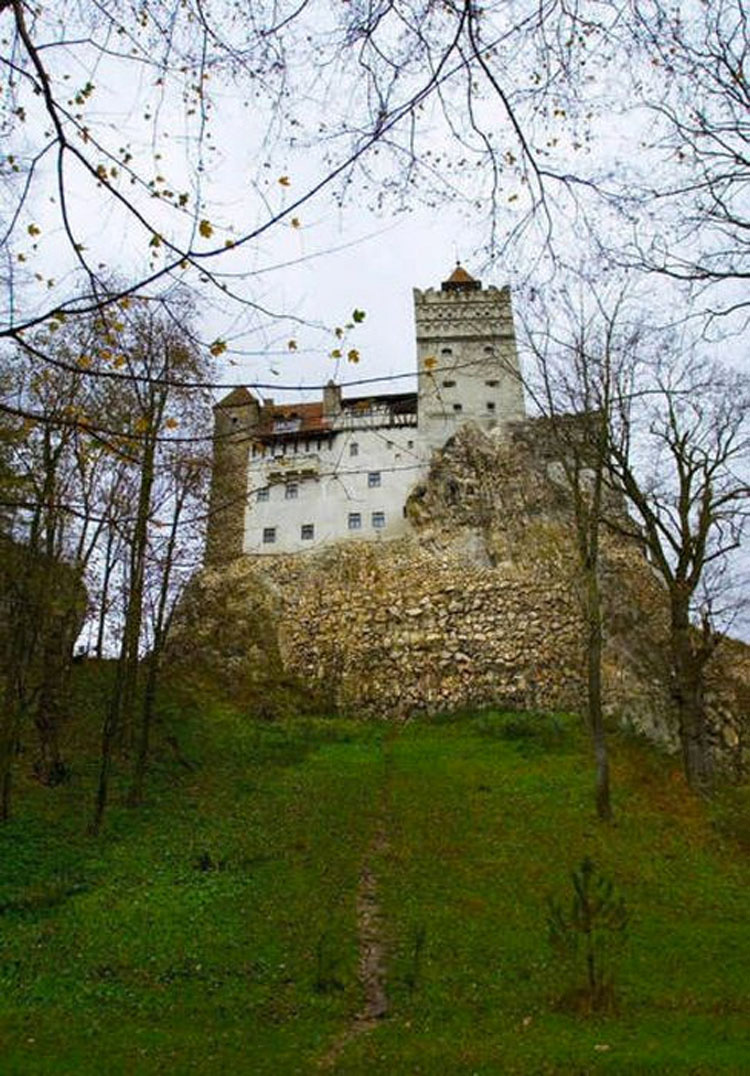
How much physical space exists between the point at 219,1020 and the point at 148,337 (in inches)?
231

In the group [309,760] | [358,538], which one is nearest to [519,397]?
[358,538]

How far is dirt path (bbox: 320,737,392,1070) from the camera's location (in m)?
7.13

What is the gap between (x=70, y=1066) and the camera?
20.4 ft

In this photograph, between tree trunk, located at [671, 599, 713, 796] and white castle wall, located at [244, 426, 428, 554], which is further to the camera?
white castle wall, located at [244, 426, 428, 554]

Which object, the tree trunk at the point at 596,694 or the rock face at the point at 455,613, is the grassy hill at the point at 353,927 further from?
the rock face at the point at 455,613

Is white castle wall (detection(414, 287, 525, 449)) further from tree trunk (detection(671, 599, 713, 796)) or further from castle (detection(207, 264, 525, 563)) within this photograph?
tree trunk (detection(671, 599, 713, 796))

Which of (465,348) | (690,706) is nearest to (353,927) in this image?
(690,706)

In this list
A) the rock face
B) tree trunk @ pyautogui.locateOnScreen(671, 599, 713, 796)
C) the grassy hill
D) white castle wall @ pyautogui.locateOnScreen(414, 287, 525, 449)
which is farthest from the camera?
white castle wall @ pyautogui.locateOnScreen(414, 287, 525, 449)

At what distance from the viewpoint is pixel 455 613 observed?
123 feet

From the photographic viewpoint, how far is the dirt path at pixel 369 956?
7.13m

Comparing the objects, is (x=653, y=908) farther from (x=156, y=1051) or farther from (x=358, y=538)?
(x=358, y=538)

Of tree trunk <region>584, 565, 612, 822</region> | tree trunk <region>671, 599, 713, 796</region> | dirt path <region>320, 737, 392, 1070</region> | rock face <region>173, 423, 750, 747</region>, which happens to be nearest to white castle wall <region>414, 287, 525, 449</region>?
rock face <region>173, 423, 750, 747</region>

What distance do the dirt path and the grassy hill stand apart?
2.1 inches

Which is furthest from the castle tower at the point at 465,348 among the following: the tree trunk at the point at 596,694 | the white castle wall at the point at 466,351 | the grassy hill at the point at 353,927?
the tree trunk at the point at 596,694
